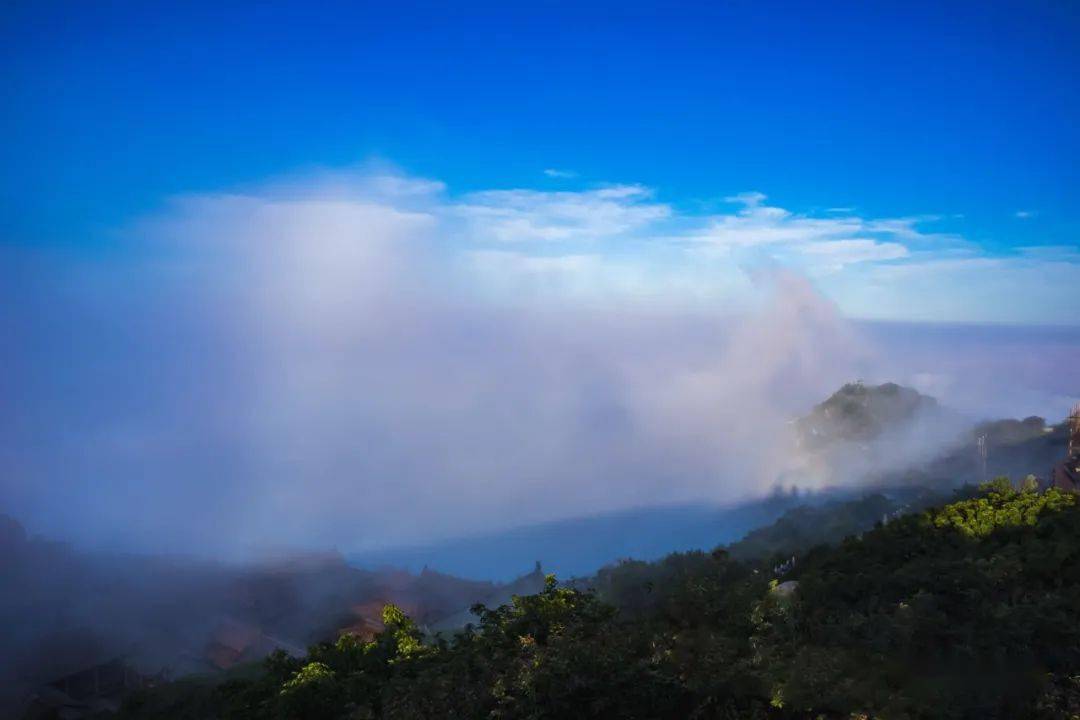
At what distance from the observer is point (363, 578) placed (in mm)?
38656

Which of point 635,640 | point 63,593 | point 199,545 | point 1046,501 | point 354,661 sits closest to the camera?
point 635,640

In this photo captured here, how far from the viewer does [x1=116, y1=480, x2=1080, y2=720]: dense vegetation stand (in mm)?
8078

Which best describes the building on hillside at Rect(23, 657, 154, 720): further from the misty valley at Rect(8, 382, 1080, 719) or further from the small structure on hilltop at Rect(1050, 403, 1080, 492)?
the small structure on hilltop at Rect(1050, 403, 1080, 492)

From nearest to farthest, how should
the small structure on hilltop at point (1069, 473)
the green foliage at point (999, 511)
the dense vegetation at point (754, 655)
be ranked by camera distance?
the dense vegetation at point (754, 655)
the green foliage at point (999, 511)
the small structure on hilltop at point (1069, 473)

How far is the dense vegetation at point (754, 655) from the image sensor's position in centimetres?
808

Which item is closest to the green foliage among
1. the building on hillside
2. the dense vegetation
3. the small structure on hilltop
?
the dense vegetation

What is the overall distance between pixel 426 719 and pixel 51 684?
82.6ft

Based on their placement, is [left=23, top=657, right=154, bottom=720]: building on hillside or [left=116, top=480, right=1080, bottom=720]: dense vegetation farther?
[left=23, top=657, right=154, bottom=720]: building on hillside

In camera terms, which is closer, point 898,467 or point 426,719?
point 426,719

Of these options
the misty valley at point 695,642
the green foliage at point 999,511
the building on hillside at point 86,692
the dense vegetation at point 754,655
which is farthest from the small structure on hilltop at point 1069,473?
the building on hillside at point 86,692

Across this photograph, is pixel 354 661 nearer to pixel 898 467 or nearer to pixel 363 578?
pixel 363 578

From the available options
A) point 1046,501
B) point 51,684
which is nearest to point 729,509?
point 1046,501

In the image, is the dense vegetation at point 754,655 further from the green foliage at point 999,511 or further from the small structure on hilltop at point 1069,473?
the small structure on hilltop at point 1069,473

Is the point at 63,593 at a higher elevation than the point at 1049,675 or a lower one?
lower
